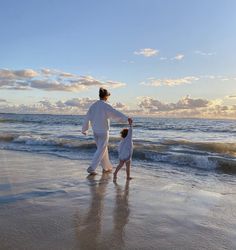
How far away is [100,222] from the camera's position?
14.9 feet

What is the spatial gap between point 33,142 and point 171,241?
553 inches

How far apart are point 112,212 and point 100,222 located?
1.88ft

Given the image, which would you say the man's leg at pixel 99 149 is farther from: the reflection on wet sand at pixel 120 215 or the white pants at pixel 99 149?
the reflection on wet sand at pixel 120 215

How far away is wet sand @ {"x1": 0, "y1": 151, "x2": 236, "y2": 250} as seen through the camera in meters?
3.89

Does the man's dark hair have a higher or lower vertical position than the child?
higher

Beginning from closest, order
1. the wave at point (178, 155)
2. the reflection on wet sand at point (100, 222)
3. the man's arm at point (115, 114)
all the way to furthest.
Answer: the reflection on wet sand at point (100, 222) → the man's arm at point (115, 114) → the wave at point (178, 155)

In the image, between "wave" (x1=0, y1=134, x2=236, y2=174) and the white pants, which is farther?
"wave" (x1=0, y1=134, x2=236, y2=174)

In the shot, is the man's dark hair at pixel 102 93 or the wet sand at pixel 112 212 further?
the man's dark hair at pixel 102 93

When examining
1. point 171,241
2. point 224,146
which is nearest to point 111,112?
point 171,241

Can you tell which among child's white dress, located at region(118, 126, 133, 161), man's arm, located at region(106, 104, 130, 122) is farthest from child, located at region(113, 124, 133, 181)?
man's arm, located at region(106, 104, 130, 122)

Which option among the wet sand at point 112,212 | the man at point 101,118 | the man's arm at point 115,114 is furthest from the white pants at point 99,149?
the man's arm at point 115,114

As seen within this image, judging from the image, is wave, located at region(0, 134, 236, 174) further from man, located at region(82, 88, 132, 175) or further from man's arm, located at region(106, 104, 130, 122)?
man's arm, located at region(106, 104, 130, 122)

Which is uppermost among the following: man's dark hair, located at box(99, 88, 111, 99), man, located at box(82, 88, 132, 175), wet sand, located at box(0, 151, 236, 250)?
man's dark hair, located at box(99, 88, 111, 99)

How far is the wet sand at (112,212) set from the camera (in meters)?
3.89
